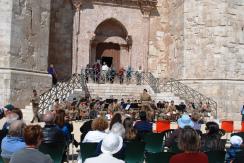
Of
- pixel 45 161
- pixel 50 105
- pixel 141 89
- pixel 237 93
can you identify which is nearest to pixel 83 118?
pixel 50 105

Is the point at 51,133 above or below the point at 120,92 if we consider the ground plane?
below

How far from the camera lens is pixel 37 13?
18797 mm

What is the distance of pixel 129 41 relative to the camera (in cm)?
2391

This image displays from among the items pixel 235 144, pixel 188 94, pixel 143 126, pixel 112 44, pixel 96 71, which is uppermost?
pixel 112 44

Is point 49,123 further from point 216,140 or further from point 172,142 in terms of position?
point 216,140

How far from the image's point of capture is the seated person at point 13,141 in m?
4.79

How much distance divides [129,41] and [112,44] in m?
1.09

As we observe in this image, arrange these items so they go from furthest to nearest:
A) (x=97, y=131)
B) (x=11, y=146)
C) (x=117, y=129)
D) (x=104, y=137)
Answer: (x=97, y=131) < (x=117, y=129) < (x=11, y=146) < (x=104, y=137)

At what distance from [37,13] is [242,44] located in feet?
34.7

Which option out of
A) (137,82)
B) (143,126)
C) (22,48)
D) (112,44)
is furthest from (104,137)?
(112,44)

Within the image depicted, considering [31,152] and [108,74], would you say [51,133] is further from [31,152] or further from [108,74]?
[108,74]

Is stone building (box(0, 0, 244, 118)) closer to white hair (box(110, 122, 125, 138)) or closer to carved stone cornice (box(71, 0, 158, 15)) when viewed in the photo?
carved stone cornice (box(71, 0, 158, 15))

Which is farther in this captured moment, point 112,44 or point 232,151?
point 112,44

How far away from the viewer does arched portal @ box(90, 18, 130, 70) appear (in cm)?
2395
